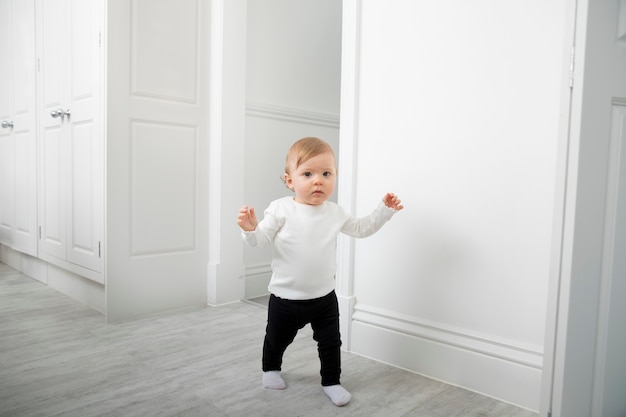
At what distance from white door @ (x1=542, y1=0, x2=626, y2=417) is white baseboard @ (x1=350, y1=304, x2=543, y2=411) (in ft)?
0.80

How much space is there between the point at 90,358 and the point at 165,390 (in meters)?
0.45

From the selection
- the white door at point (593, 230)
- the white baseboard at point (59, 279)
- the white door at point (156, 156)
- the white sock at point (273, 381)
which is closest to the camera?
the white door at point (593, 230)

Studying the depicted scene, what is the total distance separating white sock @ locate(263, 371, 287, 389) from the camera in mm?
1521

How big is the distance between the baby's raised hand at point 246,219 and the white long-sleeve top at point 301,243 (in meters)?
0.03

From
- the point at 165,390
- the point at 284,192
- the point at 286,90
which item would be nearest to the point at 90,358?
the point at 165,390

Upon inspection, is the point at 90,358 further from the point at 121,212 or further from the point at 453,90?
the point at 453,90

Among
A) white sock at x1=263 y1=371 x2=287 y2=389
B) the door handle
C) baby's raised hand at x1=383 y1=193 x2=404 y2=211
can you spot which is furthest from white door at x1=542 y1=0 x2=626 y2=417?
the door handle

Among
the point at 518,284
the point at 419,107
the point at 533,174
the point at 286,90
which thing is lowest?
the point at 518,284

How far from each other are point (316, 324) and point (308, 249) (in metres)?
0.25

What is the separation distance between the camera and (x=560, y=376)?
44.1 inches

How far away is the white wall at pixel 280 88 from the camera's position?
9.04 feet

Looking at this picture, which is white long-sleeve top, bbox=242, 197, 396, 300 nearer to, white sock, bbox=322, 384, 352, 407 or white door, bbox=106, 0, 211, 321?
white sock, bbox=322, 384, 352, 407

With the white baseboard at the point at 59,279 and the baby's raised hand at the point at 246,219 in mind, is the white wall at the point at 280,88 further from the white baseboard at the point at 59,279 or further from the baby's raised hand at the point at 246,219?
the baby's raised hand at the point at 246,219

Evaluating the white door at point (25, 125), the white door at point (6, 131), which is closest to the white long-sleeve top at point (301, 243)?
the white door at point (25, 125)
